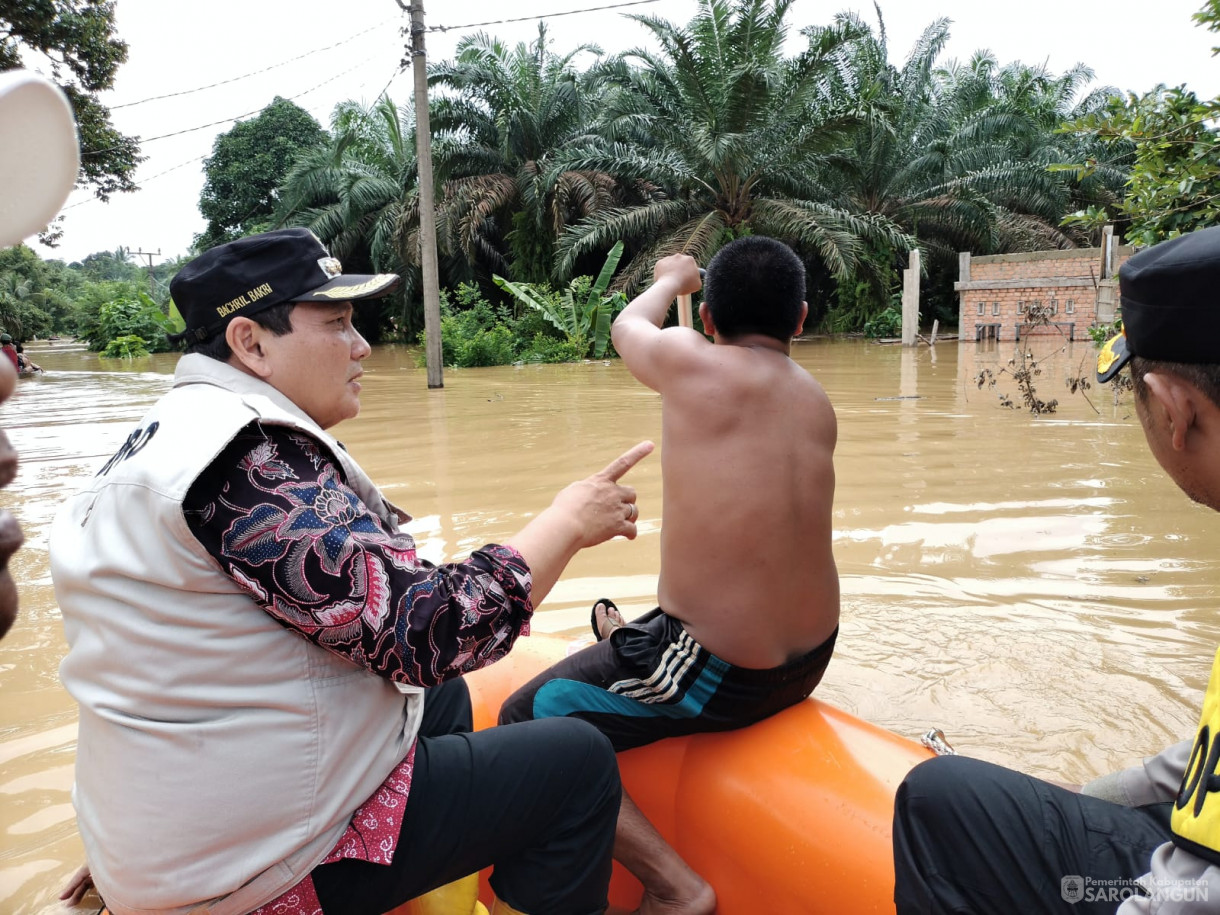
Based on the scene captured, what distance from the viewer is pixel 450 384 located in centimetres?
1325

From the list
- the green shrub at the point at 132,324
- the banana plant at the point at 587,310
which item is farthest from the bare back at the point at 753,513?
the green shrub at the point at 132,324

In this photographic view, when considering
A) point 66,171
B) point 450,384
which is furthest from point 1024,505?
point 450,384

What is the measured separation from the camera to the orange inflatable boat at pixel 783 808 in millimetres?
1716

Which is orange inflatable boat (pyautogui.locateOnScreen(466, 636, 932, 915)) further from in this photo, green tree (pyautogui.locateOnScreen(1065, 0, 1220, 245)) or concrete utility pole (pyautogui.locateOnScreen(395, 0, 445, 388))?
concrete utility pole (pyautogui.locateOnScreen(395, 0, 445, 388))

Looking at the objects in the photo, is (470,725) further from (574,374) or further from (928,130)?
(928,130)

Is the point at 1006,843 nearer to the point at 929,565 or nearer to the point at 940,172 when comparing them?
the point at 929,565

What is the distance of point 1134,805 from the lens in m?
1.53

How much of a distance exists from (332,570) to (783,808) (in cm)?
105

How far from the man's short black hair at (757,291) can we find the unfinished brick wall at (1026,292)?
→ 44.9 ft

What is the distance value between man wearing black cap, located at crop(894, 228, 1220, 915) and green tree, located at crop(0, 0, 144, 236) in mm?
14265

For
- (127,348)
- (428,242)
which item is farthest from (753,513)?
(127,348)

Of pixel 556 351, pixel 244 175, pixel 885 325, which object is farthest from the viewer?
pixel 244 175

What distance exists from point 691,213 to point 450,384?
26.2 ft

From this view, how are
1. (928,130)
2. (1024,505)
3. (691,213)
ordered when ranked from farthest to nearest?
(928,130), (691,213), (1024,505)
